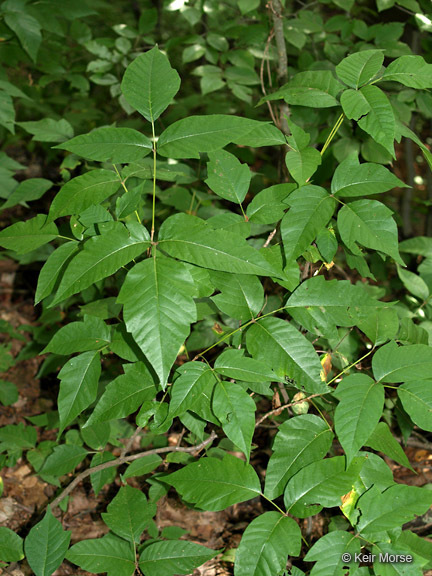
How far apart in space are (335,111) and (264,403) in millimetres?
1499

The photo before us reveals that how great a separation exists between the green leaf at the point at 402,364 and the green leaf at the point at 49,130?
1621 mm

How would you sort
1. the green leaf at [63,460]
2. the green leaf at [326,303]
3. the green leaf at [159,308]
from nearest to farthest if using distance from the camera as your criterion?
the green leaf at [159,308]
the green leaf at [326,303]
the green leaf at [63,460]

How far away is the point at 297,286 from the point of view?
5.08 feet

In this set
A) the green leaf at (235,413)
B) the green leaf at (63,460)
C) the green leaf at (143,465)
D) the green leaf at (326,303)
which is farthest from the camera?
the green leaf at (63,460)

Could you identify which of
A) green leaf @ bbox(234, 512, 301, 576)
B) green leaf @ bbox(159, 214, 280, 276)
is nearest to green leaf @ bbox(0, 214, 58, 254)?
green leaf @ bbox(159, 214, 280, 276)

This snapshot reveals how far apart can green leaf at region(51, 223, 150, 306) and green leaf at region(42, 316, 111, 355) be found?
13.3 inches

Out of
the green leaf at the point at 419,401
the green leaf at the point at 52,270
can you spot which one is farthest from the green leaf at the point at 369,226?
the green leaf at the point at 52,270

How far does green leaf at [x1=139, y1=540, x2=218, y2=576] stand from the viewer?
1532mm

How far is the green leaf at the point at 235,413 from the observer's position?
1263 millimetres

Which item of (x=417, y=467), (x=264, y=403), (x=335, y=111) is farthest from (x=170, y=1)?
(x=417, y=467)

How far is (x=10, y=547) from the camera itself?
1.66 meters

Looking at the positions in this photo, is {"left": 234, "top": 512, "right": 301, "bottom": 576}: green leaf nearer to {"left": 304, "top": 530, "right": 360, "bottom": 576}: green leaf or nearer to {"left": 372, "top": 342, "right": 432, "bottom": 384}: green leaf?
{"left": 304, "top": 530, "right": 360, "bottom": 576}: green leaf

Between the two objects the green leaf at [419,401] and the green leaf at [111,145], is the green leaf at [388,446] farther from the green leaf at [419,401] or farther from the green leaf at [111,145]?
the green leaf at [111,145]

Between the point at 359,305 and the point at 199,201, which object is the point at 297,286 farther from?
the point at 199,201
